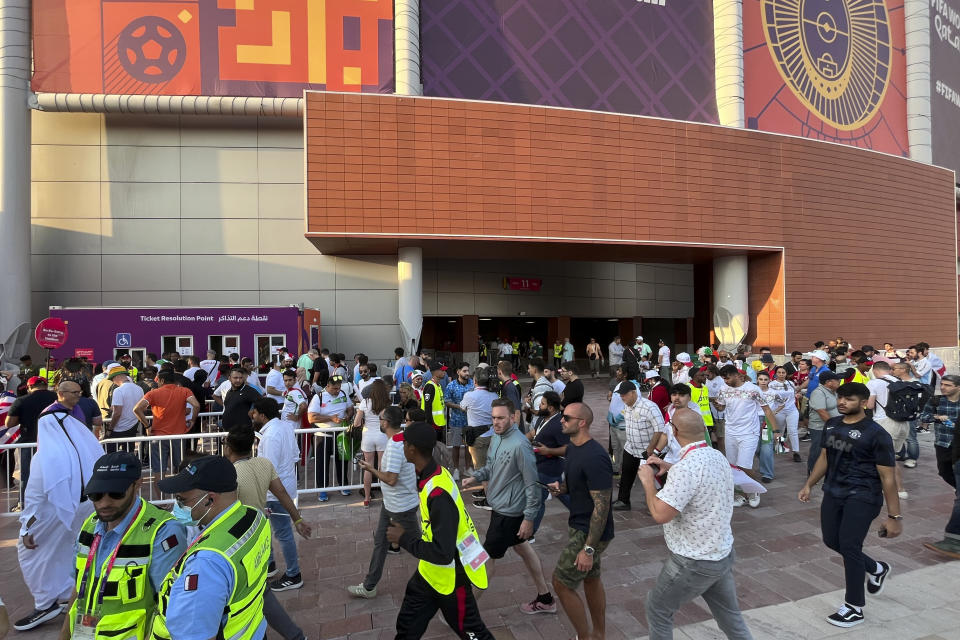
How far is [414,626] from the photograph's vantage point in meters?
2.96

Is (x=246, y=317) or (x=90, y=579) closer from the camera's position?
(x=90, y=579)

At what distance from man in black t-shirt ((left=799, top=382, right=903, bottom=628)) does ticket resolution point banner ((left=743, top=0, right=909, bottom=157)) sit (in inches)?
903

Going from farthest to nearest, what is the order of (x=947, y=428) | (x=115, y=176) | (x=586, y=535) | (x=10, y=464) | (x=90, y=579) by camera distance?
1. (x=115, y=176)
2. (x=10, y=464)
3. (x=947, y=428)
4. (x=586, y=535)
5. (x=90, y=579)

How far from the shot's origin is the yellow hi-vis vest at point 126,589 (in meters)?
2.23

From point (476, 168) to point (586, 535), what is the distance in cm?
1623

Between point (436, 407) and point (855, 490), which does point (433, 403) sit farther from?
point (855, 490)

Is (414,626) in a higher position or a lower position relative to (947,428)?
lower

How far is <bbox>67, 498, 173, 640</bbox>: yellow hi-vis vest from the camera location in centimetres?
223

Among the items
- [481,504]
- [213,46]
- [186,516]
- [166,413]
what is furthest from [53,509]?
[213,46]

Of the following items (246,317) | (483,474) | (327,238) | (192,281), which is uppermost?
(327,238)

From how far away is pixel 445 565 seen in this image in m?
2.85

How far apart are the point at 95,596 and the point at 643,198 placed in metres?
20.2

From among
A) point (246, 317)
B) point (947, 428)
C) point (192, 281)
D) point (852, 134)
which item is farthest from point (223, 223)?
point (852, 134)

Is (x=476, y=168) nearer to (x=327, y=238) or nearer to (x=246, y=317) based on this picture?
(x=327, y=238)
